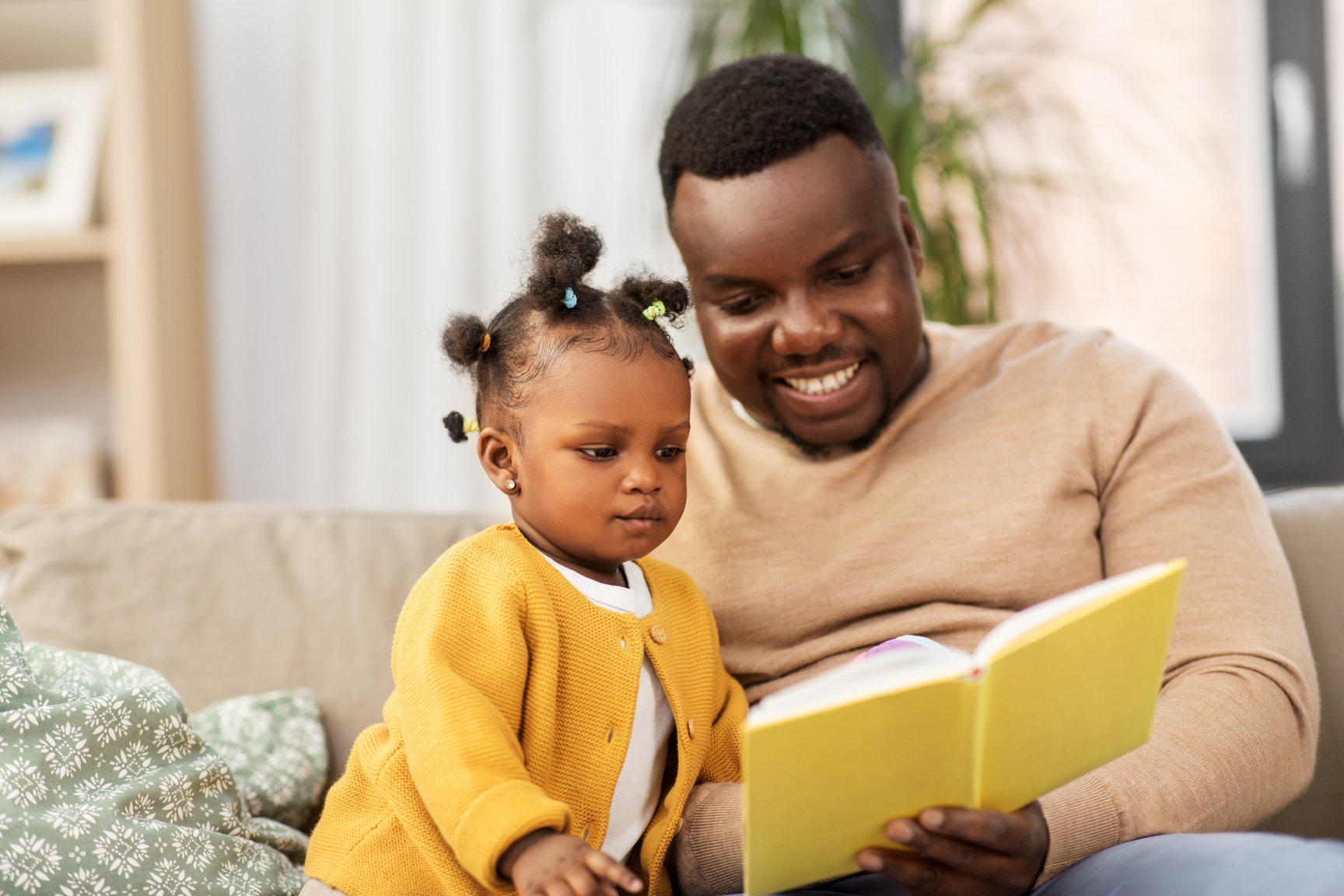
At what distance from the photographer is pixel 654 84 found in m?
2.49

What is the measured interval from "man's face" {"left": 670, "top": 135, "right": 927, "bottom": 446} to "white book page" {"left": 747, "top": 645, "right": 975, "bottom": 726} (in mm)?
553

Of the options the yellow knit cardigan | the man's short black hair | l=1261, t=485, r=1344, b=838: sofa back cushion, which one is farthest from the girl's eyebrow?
l=1261, t=485, r=1344, b=838: sofa back cushion

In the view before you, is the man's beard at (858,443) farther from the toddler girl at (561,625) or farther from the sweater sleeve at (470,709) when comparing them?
the sweater sleeve at (470,709)

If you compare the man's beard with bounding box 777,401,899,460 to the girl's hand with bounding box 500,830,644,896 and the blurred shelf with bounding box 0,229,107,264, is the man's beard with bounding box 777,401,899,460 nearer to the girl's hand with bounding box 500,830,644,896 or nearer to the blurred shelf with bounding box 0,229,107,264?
the girl's hand with bounding box 500,830,644,896

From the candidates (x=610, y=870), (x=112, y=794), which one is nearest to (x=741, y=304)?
(x=610, y=870)

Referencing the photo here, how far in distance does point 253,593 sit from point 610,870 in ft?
2.95

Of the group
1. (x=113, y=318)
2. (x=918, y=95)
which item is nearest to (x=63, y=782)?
(x=113, y=318)

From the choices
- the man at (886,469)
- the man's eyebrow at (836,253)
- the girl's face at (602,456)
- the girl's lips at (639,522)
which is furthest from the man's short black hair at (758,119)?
the girl's lips at (639,522)

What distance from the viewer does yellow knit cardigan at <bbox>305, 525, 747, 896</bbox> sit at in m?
0.97

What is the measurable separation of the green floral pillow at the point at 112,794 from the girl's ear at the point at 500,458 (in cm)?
43

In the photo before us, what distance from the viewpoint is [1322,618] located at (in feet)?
4.96

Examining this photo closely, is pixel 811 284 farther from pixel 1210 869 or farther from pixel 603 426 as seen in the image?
pixel 1210 869

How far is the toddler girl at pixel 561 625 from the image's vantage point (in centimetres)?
103

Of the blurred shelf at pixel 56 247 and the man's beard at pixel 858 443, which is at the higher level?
the blurred shelf at pixel 56 247
